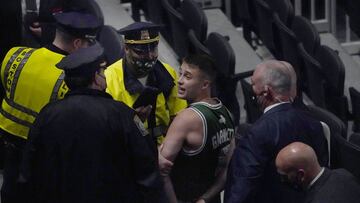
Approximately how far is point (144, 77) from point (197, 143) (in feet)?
1.63

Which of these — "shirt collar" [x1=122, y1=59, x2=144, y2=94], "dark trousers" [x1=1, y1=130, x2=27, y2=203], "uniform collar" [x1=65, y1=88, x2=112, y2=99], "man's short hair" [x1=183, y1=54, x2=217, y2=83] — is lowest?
"dark trousers" [x1=1, y1=130, x2=27, y2=203]

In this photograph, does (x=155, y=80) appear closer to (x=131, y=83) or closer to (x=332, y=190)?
(x=131, y=83)

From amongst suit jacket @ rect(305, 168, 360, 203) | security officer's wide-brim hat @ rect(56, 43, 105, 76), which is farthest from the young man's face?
suit jacket @ rect(305, 168, 360, 203)

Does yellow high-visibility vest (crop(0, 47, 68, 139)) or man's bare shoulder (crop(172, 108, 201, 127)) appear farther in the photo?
yellow high-visibility vest (crop(0, 47, 68, 139))

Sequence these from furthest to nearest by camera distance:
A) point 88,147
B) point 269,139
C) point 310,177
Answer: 1. point 269,139
2. point 310,177
3. point 88,147

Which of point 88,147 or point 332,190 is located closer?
point 88,147

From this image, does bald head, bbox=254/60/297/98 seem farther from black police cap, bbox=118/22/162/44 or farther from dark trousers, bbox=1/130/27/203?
dark trousers, bbox=1/130/27/203

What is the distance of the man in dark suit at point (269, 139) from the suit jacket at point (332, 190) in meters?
0.24

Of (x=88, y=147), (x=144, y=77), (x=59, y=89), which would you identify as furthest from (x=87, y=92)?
(x=144, y=77)

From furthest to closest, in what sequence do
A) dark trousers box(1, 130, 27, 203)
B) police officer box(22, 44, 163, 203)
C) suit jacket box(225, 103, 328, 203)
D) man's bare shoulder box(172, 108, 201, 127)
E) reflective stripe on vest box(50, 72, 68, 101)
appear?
reflective stripe on vest box(50, 72, 68, 101) → man's bare shoulder box(172, 108, 201, 127) → suit jacket box(225, 103, 328, 203) → dark trousers box(1, 130, 27, 203) → police officer box(22, 44, 163, 203)

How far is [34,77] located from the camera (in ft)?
16.1

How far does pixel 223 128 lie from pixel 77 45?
30.2 inches

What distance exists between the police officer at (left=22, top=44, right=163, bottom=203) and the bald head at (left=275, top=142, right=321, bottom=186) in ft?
1.72

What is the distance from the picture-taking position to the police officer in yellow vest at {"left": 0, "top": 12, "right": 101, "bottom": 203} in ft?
16.0
